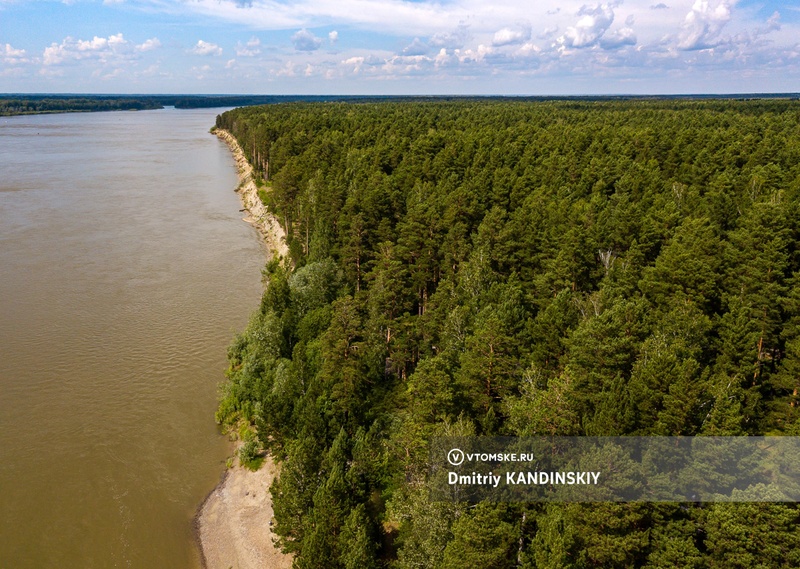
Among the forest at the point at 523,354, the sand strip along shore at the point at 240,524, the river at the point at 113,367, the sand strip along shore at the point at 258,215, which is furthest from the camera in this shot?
the sand strip along shore at the point at 258,215

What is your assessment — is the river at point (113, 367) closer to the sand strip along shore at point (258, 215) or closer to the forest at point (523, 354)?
the sand strip along shore at point (258, 215)

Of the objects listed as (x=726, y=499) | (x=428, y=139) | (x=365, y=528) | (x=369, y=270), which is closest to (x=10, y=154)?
(x=428, y=139)

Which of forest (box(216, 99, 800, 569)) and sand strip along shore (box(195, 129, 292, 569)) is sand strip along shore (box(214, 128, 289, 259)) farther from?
sand strip along shore (box(195, 129, 292, 569))

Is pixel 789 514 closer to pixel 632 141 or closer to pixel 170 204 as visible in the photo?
pixel 632 141

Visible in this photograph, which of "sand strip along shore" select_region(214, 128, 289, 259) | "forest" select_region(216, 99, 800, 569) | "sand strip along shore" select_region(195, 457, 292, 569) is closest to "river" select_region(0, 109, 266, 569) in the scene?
"sand strip along shore" select_region(195, 457, 292, 569)

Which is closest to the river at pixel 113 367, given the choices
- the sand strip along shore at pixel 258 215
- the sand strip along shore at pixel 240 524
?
the sand strip along shore at pixel 240 524

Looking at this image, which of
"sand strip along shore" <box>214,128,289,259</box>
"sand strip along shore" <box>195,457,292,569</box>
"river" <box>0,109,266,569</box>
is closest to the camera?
"sand strip along shore" <box>195,457,292,569</box>
